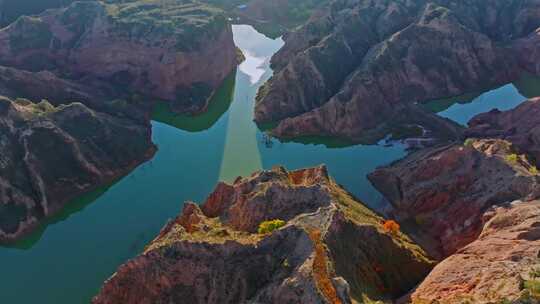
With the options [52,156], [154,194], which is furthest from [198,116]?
[52,156]

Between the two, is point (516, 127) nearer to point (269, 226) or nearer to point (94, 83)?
point (269, 226)

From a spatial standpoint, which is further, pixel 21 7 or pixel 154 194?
pixel 21 7

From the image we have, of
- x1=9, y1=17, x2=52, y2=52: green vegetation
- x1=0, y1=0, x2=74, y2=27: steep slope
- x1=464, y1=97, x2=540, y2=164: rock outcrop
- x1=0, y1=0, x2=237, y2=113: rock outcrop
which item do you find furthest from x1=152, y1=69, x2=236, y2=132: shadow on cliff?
x1=0, y1=0, x2=74, y2=27: steep slope

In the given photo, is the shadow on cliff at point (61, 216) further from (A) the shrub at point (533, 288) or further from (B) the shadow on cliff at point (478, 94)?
(B) the shadow on cliff at point (478, 94)

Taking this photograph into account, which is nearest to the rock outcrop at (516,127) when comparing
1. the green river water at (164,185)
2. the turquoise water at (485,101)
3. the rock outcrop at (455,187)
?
the turquoise water at (485,101)

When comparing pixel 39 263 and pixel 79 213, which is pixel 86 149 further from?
pixel 39 263

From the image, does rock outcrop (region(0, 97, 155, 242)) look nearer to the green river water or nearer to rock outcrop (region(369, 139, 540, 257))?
the green river water
